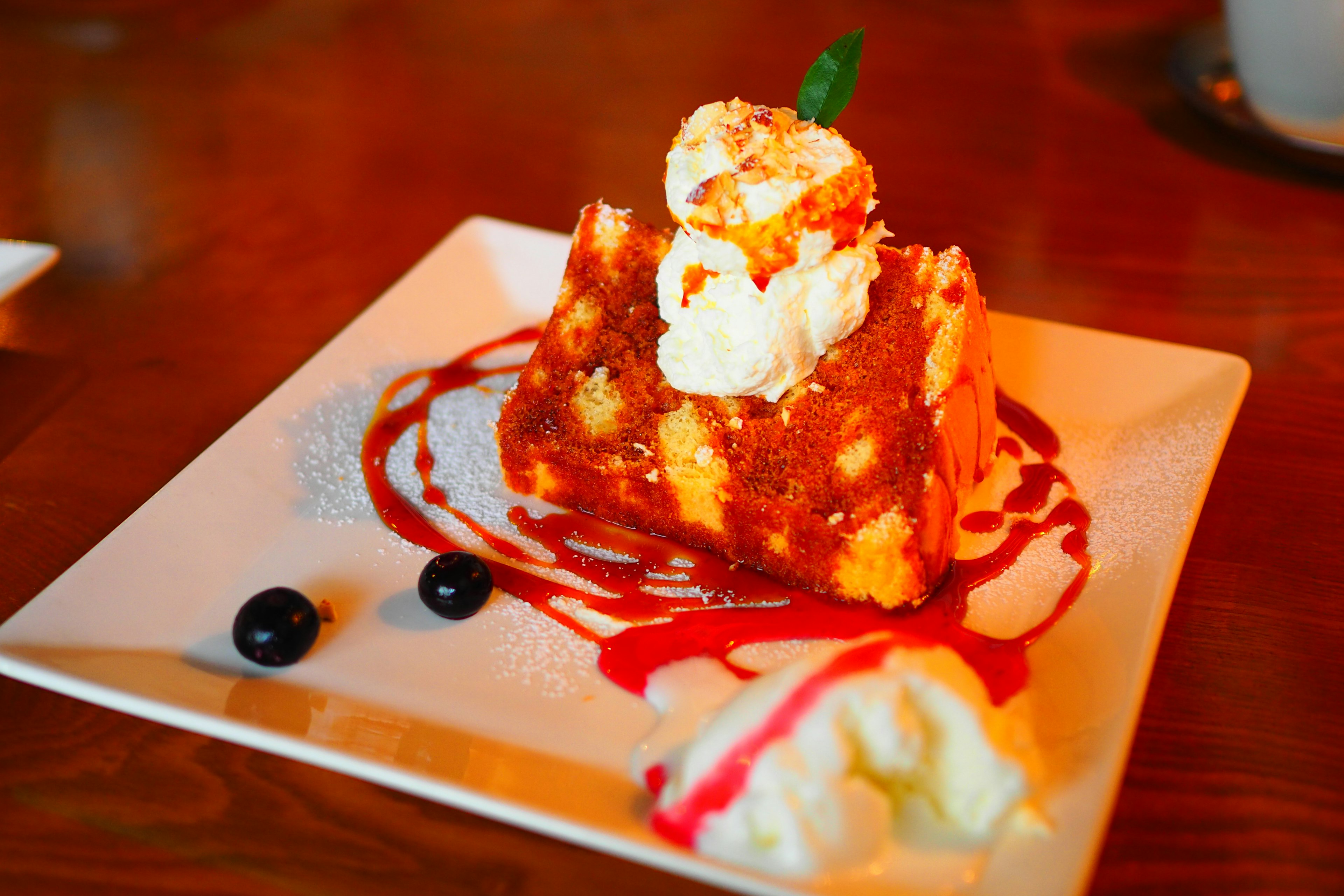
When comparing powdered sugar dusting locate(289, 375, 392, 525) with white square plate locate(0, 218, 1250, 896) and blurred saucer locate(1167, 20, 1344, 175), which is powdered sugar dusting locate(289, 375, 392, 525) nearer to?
white square plate locate(0, 218, 1250, 896)

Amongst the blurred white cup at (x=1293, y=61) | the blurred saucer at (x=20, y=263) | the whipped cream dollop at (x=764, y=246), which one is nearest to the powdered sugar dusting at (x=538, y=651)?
the whipped cream dollop at (x=764, y=246)

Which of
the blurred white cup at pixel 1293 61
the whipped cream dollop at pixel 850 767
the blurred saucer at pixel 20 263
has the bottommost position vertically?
the whipped cream dollop at pixel 850 767

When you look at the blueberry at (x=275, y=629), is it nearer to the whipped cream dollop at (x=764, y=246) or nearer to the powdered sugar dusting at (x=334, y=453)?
the powdered sugar dusting at (x=334, y=453)

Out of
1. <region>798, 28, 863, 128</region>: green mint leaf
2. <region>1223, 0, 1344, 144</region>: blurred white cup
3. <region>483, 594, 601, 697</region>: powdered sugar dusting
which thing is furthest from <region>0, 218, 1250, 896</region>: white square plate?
<region>1223, 0, 1344, 144</region>: blurred white cup

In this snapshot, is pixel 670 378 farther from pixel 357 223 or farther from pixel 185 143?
pixel 185 143

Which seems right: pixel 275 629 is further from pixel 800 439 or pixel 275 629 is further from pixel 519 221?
pixel 519 221
